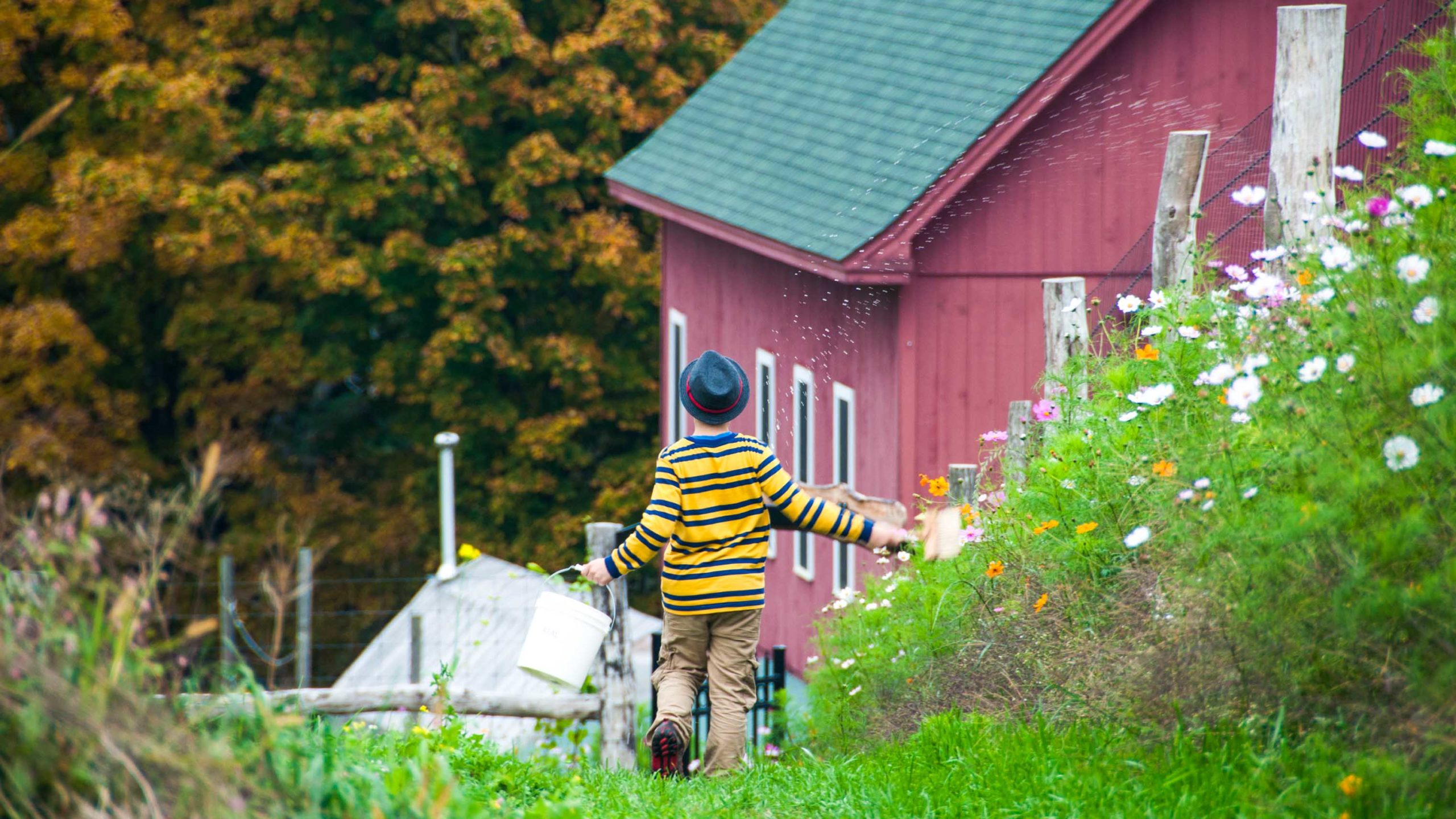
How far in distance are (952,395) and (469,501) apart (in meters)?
11.6

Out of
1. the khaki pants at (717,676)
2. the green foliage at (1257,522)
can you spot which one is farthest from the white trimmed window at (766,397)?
the khaki pants at (717,676)

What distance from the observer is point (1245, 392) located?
4.16 meters

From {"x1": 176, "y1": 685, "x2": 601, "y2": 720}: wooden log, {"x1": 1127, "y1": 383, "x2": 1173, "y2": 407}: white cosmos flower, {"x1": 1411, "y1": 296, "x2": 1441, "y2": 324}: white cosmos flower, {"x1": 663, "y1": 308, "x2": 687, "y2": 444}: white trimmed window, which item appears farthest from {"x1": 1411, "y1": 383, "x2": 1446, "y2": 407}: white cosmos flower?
{"x1": 663, "y1": 308, "x2": 687, "y2": 444}: white trimmed window

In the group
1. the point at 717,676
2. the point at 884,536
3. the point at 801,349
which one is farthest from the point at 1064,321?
the point at 801,349

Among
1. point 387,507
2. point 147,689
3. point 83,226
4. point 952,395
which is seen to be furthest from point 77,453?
point 147,689

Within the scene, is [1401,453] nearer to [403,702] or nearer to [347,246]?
[403,702]

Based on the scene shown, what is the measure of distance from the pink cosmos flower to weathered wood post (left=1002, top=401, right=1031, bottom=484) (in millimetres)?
233

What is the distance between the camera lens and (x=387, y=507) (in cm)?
2252

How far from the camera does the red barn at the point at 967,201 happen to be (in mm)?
10773

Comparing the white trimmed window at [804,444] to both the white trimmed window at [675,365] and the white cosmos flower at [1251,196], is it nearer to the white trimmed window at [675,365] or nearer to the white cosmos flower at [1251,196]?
the white trimmed window at [675,365]

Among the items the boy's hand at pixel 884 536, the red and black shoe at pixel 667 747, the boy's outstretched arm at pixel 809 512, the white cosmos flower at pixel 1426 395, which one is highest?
the white cosmos flower at pixel 1426 395

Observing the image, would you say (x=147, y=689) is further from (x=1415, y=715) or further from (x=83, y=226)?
(x=83, y=226)

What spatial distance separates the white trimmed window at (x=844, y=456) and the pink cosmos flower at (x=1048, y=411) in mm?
6105

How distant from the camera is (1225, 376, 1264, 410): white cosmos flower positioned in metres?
4.14
